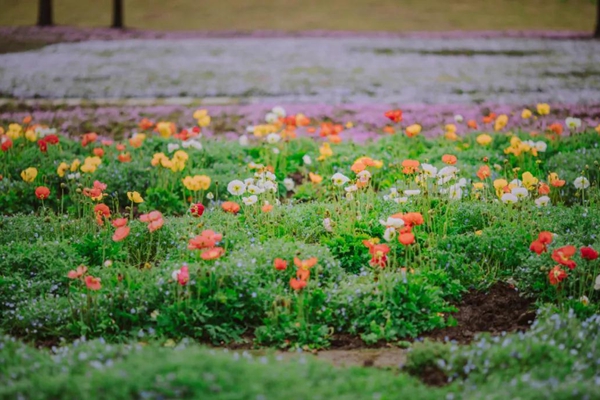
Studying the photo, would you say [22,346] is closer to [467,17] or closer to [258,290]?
[258,290]

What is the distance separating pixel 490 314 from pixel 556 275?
2.04 feet

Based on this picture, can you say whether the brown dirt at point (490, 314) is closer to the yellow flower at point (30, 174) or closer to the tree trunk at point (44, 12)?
the yellow flower at point (30, 174)

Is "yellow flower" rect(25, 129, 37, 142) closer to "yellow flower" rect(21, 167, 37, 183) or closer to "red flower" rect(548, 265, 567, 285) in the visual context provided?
"yellow flower" rect(21, 167, 37, 183)

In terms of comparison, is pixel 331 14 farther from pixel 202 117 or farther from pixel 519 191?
pixel 519 191

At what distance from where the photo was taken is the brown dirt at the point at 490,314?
4.66 metres

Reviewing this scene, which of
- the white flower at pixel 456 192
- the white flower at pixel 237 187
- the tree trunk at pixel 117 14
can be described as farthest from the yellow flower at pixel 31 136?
the tree trunk at pixel 117 14

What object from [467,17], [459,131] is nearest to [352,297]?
[459,131]

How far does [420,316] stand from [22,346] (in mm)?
2846

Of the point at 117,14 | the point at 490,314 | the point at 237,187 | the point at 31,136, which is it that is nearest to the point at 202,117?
the point at 31,136

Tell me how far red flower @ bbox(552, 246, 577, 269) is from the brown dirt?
0.59 meters

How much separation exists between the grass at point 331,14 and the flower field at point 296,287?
22234 millimetres

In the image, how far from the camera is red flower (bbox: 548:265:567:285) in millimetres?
4508

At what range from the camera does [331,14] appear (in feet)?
100

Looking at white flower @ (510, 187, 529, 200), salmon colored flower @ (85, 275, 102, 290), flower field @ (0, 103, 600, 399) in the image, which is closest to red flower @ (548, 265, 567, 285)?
flower field @ (0, 103, 600, 399)
